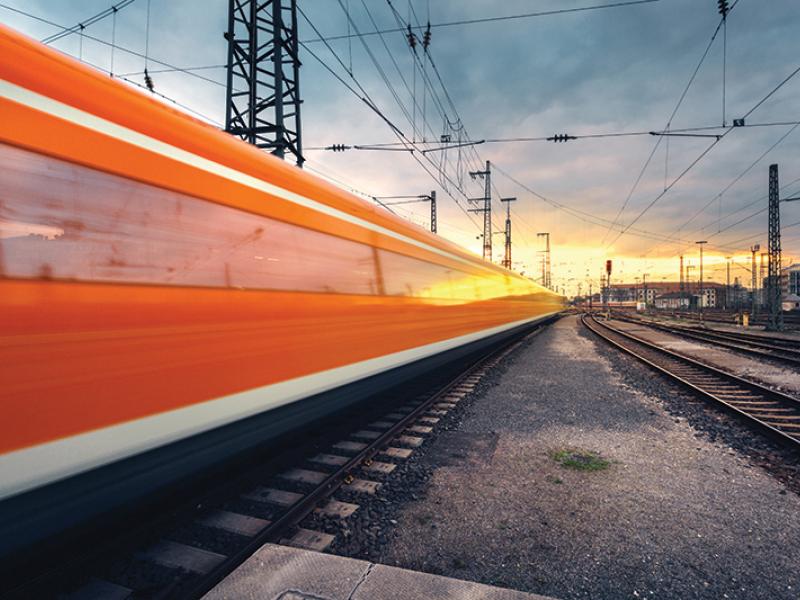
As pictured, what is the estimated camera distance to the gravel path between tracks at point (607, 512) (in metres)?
2.50

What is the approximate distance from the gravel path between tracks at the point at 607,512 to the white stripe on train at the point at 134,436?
1268mm

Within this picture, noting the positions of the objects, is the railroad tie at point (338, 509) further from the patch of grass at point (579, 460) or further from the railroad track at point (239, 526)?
the patch of grass at point (579, 460)

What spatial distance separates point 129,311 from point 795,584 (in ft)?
13.5

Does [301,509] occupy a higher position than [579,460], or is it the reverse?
[301,509]

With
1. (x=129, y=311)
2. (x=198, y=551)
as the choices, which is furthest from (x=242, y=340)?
(x=198, y=551)

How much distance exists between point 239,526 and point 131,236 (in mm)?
2091

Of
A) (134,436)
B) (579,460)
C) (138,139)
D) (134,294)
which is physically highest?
(138,139)

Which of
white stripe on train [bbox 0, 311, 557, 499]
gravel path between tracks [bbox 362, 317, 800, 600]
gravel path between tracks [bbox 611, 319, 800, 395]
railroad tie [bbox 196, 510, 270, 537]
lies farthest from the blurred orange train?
gravel path between tracks [bbox 611, 319, 800, 395]

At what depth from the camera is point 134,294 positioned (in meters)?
2.14

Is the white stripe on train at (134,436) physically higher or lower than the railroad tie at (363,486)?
higher

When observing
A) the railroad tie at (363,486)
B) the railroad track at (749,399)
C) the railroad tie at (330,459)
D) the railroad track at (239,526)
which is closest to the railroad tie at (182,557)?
the railroad track at (239,526)

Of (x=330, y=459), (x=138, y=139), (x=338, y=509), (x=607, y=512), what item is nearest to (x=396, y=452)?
(x=330, y=459)

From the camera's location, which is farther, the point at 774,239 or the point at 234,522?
the point at 774,239

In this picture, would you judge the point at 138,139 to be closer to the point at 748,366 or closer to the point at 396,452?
the point at 396,452
